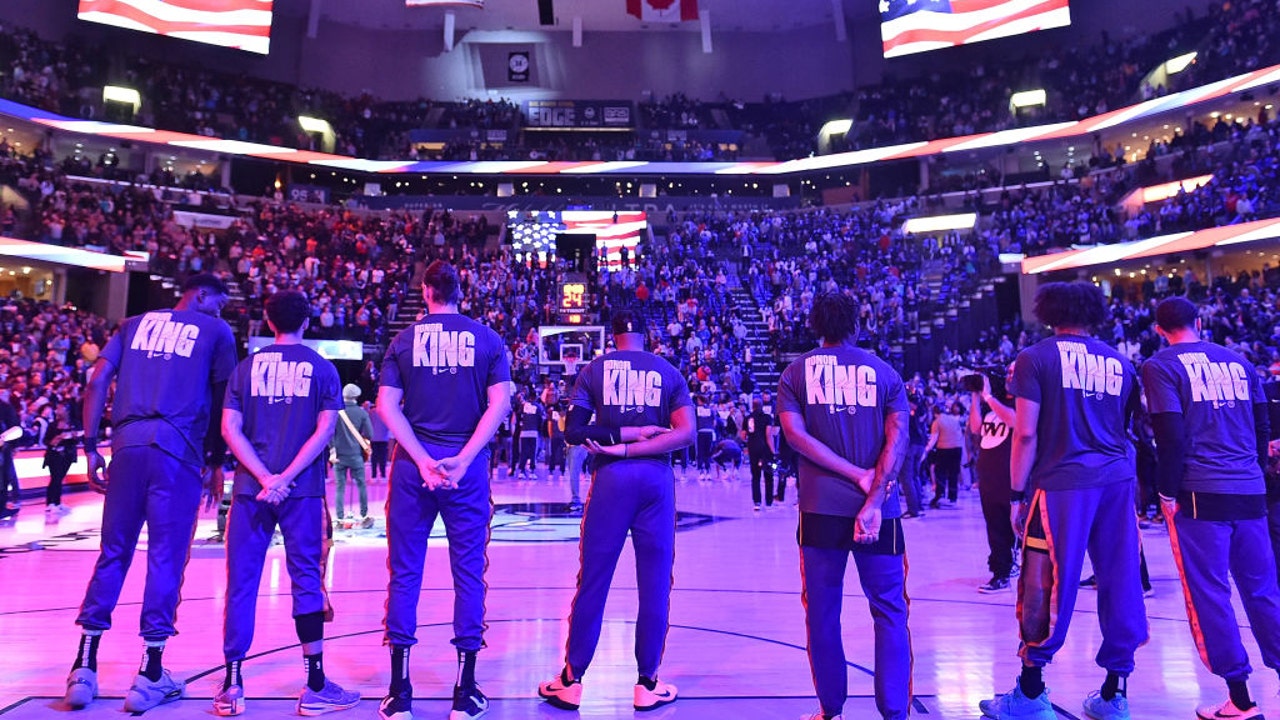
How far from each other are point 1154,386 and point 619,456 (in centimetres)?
240

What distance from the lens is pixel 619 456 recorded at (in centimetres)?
416

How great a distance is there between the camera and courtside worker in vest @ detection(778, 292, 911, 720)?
138 inches

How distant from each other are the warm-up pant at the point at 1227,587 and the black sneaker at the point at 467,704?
302cm

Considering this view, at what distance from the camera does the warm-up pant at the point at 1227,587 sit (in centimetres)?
377

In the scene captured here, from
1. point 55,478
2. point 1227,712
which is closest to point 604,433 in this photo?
point 1227,712

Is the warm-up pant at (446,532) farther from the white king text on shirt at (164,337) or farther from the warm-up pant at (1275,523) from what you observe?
the warm-up pant at (1275,523)

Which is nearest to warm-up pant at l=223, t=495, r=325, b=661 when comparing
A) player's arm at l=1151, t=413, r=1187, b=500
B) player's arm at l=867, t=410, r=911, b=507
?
player's arm at l=867, t=410, r=911, b=507

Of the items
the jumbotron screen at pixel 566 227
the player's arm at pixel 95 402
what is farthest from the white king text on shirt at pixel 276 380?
the jumbotron screen at pixel 566 227

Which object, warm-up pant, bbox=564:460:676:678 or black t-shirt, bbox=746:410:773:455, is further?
black t-shirt, bbox=746:410:773:455

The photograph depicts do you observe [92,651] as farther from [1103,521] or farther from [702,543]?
[702,543]

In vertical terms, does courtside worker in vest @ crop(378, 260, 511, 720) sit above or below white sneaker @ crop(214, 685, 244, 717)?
above

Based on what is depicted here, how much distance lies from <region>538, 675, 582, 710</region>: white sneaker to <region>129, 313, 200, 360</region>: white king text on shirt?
235 cm

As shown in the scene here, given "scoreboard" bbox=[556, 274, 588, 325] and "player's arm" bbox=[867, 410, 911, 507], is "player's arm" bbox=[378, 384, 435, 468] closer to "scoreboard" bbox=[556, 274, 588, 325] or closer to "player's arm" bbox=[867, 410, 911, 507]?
"player's arm" bbox=[867, 410, 911, 507]

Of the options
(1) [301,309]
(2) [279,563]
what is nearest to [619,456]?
(1) [301,309]
